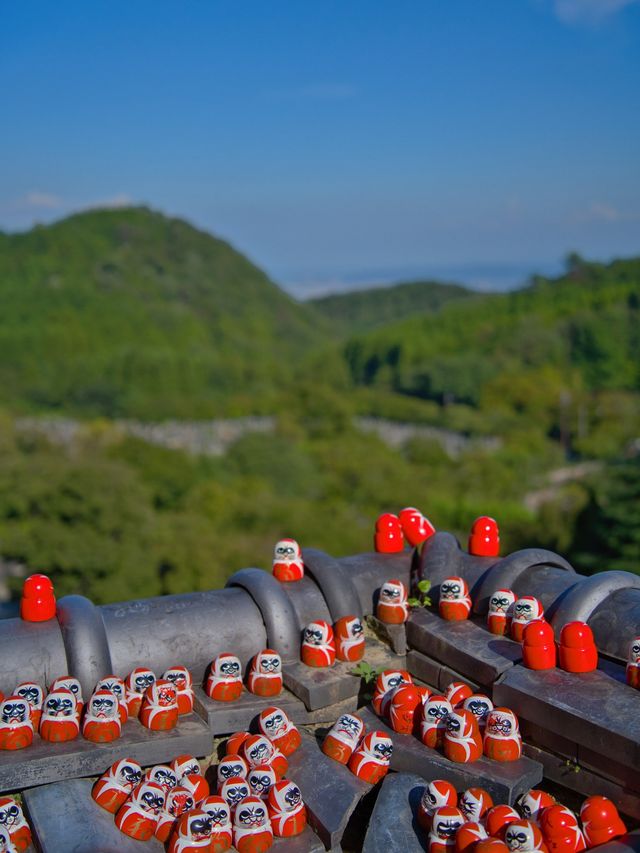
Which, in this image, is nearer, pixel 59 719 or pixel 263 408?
pixel 59 719

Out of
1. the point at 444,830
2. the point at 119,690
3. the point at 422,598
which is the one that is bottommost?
the point at 444,830

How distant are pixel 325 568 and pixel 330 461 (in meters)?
35.4

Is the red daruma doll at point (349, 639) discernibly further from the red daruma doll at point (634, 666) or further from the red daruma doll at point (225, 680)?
the red daruma doll at point (634, 666)

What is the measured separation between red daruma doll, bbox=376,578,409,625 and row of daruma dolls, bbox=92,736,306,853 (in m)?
1.34

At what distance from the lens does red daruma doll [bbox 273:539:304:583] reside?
15.7 ft

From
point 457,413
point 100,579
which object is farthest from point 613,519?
point 457,413

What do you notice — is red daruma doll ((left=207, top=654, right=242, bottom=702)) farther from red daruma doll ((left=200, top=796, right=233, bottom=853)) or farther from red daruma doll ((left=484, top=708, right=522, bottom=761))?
red daruma doll ((left=484, top=708, right=522, bottom=761))

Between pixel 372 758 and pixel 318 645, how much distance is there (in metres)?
0.76

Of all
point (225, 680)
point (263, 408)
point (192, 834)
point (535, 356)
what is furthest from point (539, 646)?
point (535, 356)

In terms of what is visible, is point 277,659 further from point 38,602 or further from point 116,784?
point 38,602

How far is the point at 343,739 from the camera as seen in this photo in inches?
145

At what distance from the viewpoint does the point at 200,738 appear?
373 centimetres

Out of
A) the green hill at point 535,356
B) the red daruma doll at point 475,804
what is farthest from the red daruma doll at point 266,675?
the green hill at point 535,356

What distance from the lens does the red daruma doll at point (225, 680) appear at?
4.00 metres
